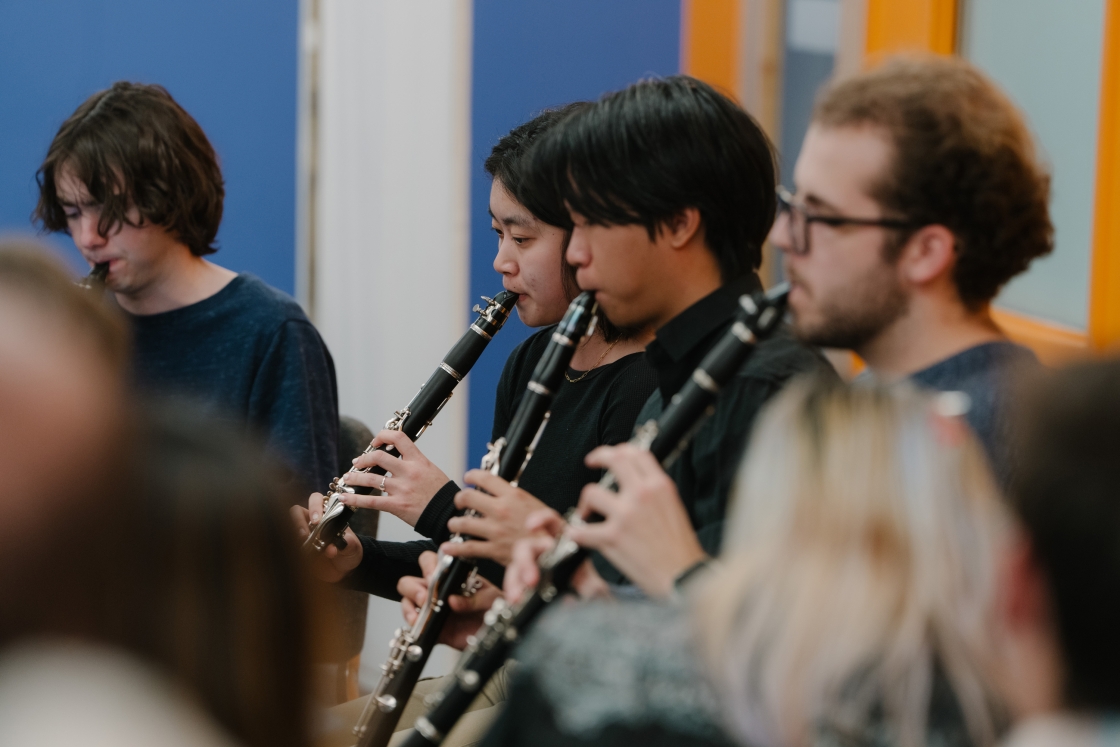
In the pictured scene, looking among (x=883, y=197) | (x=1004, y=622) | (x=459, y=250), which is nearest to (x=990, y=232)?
(x=883, y=197)

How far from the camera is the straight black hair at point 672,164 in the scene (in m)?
1.58

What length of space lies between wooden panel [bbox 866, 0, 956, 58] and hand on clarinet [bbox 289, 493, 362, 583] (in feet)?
4.31

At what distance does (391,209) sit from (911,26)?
A: 1616mm

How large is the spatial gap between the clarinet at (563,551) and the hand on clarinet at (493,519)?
0.20 m

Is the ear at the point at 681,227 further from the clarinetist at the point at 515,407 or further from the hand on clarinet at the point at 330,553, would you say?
the hand on clarinet at the point at 330,553

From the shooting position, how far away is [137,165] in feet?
7.76

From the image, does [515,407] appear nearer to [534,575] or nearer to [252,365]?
[252,365]

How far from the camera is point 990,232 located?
1364 mm

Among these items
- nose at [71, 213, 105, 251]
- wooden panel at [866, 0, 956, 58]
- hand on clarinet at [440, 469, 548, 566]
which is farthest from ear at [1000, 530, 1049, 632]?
nose at [71, 213, 105, 251]

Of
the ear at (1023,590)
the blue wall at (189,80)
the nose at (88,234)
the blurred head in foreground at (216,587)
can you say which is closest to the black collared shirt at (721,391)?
the ear at (1023,590)

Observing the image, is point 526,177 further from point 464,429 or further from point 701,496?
point 464,429

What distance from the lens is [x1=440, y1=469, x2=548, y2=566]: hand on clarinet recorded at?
155 cm

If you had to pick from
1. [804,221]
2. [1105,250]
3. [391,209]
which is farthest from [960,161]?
[391,209]

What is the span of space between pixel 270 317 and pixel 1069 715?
1900 millimetres
